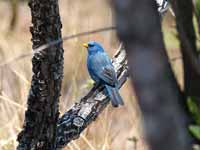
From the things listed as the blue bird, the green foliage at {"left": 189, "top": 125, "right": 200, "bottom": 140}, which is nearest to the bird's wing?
the blue bird

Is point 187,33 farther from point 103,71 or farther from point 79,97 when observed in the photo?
point 79,97

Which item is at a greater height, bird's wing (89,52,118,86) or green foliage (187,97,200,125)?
green foliage (187,97,200,125)

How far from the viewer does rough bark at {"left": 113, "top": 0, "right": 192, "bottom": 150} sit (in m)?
0.84

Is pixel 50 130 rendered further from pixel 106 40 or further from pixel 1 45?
pixel 106 40

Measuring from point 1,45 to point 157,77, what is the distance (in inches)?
133

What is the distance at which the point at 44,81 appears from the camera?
1821 millimetres

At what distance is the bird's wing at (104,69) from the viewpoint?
2.63 metres

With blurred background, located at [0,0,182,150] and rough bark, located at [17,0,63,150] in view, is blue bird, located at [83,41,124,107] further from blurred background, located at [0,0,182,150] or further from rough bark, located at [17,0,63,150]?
rough bark, located at [17,0,63,150]

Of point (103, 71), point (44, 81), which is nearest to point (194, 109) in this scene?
point (44, 81)

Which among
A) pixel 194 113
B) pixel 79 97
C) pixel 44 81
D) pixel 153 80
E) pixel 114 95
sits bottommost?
pixel 79 97

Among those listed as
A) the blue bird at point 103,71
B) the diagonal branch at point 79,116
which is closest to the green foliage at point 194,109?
the diagonal branch at point 79,116

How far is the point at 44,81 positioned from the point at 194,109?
2.74 feet

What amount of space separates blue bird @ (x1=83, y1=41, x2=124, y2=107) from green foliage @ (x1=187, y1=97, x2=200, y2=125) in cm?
145

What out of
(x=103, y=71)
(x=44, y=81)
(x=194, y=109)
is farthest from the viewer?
(x=103, y=71)
